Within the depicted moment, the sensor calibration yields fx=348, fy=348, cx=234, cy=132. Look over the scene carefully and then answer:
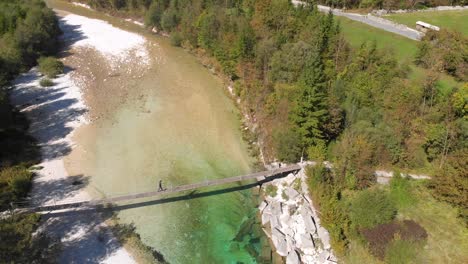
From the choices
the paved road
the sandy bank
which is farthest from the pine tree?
the paved road

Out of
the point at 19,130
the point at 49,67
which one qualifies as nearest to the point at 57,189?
the point at 19,130

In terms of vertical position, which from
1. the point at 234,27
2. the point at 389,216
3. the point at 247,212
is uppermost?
the point at 234,27

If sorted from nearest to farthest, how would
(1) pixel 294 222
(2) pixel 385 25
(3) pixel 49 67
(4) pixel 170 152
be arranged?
1. (1) pixel 294 222
2. (4) pixel 170 152
3. (3) pixel 49 67
4. (2) pixel 385 25

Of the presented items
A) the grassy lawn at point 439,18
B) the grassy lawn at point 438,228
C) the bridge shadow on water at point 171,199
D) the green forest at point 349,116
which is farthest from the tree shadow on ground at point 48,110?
the grassy lawn at point 439,18

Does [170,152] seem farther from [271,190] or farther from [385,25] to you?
[385,25]

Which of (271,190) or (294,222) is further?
(271,190)

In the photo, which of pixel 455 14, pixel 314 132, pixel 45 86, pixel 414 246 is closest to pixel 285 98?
pixel 314 132

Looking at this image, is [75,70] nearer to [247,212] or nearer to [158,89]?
[158,89]

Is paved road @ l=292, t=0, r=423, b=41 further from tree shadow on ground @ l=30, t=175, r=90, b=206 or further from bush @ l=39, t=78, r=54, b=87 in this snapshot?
bush @ l=39, t=78, r=54, b=87
